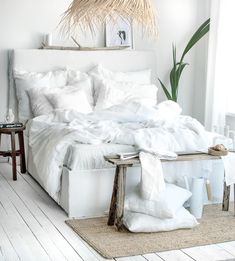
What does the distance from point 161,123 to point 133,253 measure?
5.76ft

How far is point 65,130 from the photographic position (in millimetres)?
4594

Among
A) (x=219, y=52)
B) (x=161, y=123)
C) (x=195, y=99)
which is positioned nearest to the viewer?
(x=161, y=123)

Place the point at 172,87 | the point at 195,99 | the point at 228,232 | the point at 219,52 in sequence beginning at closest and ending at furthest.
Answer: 1. the point at 228,232
2. the point at 219,52
3. the point at 172,87
4. the point at 195,99

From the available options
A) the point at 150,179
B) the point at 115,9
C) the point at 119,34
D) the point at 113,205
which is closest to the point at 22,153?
the point at 113,205

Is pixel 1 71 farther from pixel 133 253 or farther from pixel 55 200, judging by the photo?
pixel 133 253

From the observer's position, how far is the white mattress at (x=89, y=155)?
4.19m

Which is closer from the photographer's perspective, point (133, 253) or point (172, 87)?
point (133, 253)

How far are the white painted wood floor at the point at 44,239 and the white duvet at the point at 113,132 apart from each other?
0.25m

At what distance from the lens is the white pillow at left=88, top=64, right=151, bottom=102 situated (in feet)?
20.3

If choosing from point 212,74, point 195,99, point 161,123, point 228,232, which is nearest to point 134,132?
point 161,123

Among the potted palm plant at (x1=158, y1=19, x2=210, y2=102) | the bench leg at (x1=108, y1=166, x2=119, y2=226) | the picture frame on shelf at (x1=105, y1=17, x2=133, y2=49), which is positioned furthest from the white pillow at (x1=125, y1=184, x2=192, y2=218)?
the picture frame on shelf at (x1=105, y1=17, x2=133, y2=49)

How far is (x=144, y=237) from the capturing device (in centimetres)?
374

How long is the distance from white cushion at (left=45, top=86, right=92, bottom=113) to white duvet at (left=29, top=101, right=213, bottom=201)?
28 centimetres

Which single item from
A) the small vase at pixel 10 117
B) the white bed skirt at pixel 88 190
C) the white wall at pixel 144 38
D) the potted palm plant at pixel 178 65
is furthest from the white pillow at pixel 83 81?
the white bed skirt at pixel 88 190
